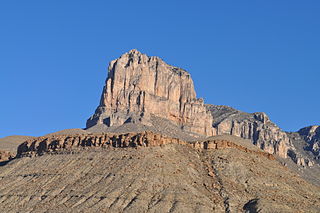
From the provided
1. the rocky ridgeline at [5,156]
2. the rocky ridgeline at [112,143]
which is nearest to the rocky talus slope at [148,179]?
the rocky ridgeline at [112,143]

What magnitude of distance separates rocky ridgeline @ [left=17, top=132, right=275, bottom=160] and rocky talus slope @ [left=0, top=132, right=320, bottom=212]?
6.7 inches

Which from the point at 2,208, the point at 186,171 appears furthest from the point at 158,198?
the point at 2,208

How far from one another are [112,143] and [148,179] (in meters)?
20.3

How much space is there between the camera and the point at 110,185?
407ft

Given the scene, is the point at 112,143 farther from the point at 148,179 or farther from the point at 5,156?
the point at 5,156

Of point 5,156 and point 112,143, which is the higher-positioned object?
point 5,156

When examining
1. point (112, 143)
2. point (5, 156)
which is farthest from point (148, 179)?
point (5, 156)

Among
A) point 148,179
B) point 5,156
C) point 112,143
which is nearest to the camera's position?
point 148,179

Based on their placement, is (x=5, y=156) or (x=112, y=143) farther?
(x=5, y=156)

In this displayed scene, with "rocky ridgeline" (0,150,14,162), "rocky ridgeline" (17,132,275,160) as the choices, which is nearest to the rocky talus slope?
"rocky ridgeline" (17,132,275,160)

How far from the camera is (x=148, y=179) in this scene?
12381 centimetres

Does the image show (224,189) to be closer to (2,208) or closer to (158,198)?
(158,198)

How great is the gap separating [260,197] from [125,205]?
64.9ft

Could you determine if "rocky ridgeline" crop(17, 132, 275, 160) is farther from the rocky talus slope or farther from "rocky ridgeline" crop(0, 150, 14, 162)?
"rocky ridgeline" crop(0, 150, 14, 162)
